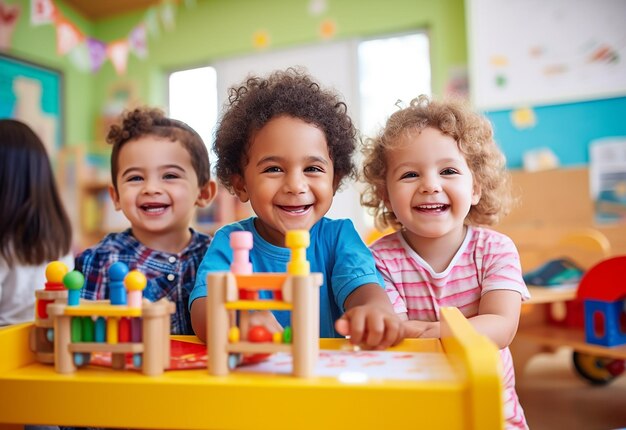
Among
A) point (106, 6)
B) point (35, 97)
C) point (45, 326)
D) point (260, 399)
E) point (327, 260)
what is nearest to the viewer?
point (260, 399)

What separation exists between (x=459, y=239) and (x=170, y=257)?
0.56 metres

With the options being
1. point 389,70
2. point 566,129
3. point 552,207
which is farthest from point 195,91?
point 552,207

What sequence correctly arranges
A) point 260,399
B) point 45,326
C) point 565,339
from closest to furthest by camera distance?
point 260,399 < point 45,326 < point 565,339

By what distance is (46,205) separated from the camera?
1.45m

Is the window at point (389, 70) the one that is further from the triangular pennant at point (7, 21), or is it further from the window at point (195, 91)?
the triangular pennant at point (7, 21)

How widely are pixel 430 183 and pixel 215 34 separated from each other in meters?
3.90

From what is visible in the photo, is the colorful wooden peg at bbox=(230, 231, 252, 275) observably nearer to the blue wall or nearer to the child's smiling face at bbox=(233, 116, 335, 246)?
the child's smiling face at bbox=(233, 116, 335, 246)

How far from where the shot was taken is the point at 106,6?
460cm

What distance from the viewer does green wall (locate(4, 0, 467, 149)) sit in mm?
3725

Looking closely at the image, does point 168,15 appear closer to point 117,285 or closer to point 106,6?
point 106,6

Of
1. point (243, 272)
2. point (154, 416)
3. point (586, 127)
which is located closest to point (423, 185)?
point (243, 272)

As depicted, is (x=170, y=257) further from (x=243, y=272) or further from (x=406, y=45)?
(x=406, y=45)

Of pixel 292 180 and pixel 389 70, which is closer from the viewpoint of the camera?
pixel 292 180

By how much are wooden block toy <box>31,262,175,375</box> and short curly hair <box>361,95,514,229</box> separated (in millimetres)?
543
